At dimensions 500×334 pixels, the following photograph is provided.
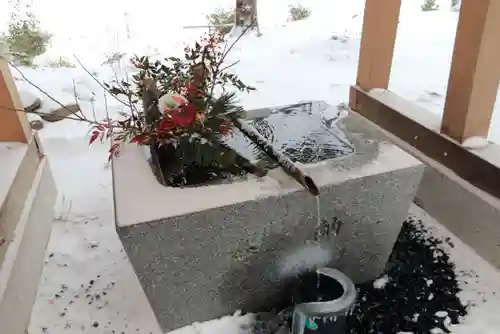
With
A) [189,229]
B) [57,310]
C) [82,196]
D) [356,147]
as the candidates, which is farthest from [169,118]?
[82,196]

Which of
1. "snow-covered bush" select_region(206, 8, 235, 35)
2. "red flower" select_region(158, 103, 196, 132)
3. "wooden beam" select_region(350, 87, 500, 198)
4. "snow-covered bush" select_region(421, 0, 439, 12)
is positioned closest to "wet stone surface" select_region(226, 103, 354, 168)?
"red flower" select_region(158, 103, 196, 132)

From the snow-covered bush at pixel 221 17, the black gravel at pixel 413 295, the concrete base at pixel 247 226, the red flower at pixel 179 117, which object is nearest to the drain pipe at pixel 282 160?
the concrete base at pixel 247 226

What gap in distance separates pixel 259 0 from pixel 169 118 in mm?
5373

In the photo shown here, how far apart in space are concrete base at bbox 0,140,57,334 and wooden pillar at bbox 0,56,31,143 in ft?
0.13

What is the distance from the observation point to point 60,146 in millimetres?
2590

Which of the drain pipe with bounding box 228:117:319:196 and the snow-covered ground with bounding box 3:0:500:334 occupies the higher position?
the drain pipe with bounding box 228:117:319:196

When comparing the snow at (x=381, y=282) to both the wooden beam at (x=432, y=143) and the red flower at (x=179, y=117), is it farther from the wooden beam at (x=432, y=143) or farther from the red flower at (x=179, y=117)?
the red flower at (x=179, y=117)

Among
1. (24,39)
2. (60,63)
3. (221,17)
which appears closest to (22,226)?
(60,63)

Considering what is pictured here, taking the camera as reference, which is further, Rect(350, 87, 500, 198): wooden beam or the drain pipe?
Rect(350, 87, 500, 198): wooden beam

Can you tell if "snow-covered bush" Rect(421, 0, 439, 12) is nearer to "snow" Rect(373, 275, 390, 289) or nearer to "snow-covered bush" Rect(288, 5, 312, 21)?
"snow-covered bush" Rect(288, 5, 312, 21)

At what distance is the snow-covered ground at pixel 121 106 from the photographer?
5.04ft

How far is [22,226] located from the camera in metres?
1.61

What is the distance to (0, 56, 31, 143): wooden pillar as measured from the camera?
176cm

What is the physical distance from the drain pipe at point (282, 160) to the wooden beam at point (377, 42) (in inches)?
38.8
